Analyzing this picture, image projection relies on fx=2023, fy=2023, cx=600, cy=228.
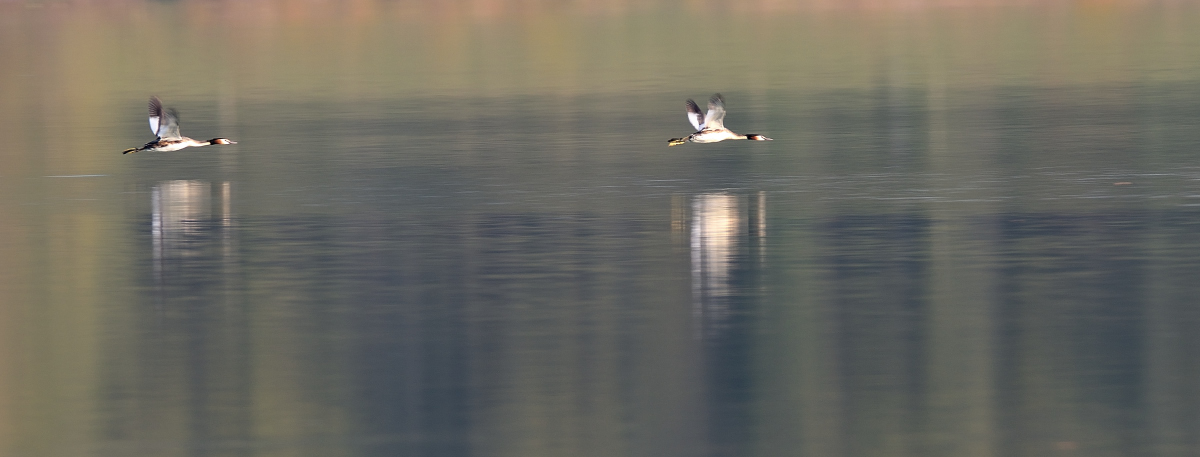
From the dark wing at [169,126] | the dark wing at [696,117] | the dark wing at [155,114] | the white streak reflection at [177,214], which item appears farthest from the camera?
the dark wing at [155,114]

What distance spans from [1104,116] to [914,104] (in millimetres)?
4612

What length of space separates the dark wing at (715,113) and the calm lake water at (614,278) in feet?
2.41

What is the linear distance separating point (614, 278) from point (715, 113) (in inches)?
308

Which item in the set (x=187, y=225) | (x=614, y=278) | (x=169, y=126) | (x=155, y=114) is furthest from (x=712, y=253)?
(x=155, y=114)

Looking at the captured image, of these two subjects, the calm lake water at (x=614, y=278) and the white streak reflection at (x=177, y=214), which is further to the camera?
the white streak reflection at (x=177, y=214)

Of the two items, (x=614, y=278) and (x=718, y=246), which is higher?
(x=718, y=246)

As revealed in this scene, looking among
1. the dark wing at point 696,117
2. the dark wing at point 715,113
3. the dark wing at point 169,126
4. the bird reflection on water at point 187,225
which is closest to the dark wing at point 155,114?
the dark wing at point 169,126

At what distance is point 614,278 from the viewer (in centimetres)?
1725

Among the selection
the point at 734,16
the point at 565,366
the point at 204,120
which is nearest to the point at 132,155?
the point at 204,120

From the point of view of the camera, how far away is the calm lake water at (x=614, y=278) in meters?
12.5

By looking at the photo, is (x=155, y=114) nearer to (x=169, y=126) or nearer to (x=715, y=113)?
(x=169, y=126)

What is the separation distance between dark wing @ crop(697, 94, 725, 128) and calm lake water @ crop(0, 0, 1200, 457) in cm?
74

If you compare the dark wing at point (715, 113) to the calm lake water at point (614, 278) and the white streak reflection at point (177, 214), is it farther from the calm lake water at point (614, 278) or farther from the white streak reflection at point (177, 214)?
the white streak reflection at point (177, 214)

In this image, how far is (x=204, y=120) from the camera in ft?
125
